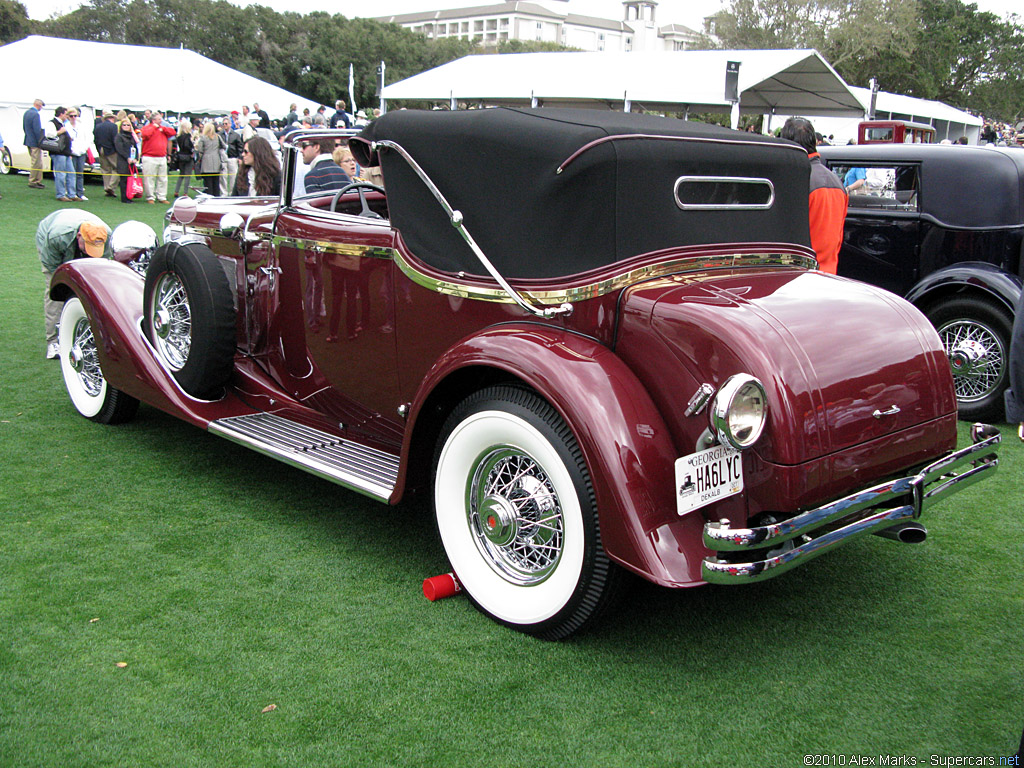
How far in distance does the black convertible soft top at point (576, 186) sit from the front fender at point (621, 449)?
0.42m

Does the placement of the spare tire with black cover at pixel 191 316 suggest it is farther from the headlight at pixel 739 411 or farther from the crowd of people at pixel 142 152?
the crowd of people at pixel 142 152

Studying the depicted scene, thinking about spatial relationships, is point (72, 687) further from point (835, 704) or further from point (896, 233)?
point (896, 233)

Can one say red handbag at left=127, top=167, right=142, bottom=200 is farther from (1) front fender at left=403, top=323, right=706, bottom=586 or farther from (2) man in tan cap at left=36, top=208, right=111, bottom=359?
(1) front fender at left=403, top=323, right=706, bottom=586

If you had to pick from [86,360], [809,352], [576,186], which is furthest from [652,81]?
[809,352]

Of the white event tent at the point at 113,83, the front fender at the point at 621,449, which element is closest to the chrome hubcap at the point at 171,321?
the front fender at the point at 621,449

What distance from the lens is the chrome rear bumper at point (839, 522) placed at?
246 cm

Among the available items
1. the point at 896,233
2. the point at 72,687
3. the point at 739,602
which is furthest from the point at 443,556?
the point at 896,233

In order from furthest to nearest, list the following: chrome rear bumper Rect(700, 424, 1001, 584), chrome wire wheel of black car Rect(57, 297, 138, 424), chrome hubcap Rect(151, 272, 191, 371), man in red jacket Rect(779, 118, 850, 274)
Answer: man in red jacket Rect(779, 118, 850, 274) → chrome wire wheel of black car Rect(57, 297, 138, 424) → chrome hubcap Rect(151, 272, 191, 371) → chrome rear bumper Rect(700, 424, 1001, 584)

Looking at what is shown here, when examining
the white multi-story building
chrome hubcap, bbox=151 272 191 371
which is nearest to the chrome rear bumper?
chrome hubcap, bbox=151 272 191 371

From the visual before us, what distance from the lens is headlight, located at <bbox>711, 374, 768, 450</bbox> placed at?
249cm

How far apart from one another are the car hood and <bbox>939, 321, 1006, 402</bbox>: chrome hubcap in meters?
3.25

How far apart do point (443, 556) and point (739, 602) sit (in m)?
1.27

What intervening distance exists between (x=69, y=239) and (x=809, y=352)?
5.83 meters

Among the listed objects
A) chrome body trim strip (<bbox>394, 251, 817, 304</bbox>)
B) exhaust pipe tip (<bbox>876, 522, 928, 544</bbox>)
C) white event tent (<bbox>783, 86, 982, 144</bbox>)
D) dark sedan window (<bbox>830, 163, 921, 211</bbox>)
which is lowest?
exhaust pipe tip (<bbox>876, 522, 928, 544</bbox>)
